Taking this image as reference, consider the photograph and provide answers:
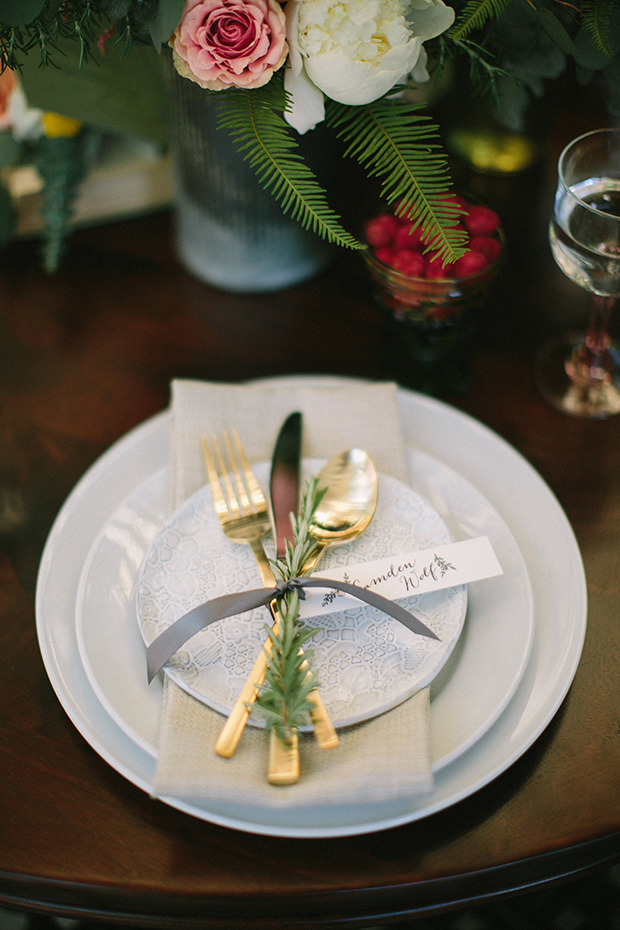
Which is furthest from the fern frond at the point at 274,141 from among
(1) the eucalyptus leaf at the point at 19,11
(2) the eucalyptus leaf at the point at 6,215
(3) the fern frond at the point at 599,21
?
(2) the eucalyptus leaf at the point at 6,215

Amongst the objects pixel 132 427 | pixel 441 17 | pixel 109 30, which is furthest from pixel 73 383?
pixel 441 17

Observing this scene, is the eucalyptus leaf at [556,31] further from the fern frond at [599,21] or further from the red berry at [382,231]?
the red berry at [382,231]

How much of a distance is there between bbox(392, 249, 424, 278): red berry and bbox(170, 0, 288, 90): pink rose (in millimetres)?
162

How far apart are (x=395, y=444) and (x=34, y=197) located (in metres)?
0.49

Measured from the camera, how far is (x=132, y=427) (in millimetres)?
665

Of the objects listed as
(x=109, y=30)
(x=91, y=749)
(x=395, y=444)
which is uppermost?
(x=109, y=30)

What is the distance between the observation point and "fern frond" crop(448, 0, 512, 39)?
0.51 metres

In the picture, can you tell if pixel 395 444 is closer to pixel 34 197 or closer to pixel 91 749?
pixel 91 749

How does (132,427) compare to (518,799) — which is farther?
(132,427)

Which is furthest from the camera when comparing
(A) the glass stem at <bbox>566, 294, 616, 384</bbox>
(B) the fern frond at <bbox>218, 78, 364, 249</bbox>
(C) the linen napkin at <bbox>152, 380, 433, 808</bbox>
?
(A) the glass stem at <bbox>566, 294, 616, 384</bbox>

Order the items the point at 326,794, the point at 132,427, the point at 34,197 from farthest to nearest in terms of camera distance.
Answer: the point at 34,197
the point at 132,427
the point at 326,794

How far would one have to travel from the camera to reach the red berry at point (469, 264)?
0.57m

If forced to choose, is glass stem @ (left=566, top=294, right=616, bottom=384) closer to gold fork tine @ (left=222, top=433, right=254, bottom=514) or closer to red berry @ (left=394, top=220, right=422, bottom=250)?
red berry @ (left=394, top=220, right=422, bottom=250)

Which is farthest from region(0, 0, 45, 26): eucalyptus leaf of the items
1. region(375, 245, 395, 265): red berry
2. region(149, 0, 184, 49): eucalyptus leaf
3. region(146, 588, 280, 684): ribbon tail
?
region(146, 588, 280, 684): ribbon tail
